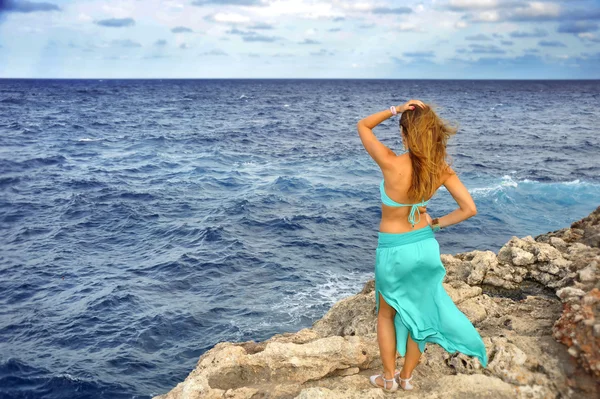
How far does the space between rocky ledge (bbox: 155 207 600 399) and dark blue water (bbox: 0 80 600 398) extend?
233 cm

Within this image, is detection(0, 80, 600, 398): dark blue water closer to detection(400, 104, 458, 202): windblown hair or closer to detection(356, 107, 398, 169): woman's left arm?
detection(400, 104, 458, 202): windblown hair

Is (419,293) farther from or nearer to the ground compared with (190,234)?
farther from the ground

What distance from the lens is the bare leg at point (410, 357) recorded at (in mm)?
4430

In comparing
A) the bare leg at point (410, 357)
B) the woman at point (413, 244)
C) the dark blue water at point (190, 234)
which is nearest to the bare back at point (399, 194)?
the woman at point (413, 244)

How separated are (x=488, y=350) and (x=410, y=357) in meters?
0.87

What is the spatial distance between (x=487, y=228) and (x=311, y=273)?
23.7 ft

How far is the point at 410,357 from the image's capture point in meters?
4.46

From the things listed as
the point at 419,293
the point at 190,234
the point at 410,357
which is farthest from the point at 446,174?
the point at 190,234

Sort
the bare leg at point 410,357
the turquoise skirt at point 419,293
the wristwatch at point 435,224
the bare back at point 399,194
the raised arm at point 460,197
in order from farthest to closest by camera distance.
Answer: the bare leg at point 410,357, the wristwatch at point 435,224, the turquoise skirt at point 419,293, the raised arm at point 460,197, the bare back at point 399,194

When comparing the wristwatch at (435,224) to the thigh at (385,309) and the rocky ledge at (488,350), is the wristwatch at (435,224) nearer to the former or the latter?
the thigh at (385,309)

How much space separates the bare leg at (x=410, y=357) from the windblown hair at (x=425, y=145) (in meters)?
1.30

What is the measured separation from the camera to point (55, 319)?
12992mm

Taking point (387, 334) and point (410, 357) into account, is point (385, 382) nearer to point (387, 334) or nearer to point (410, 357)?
point (410, 357)

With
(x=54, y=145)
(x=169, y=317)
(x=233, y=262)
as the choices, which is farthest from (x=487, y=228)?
(x=54, y=145)
